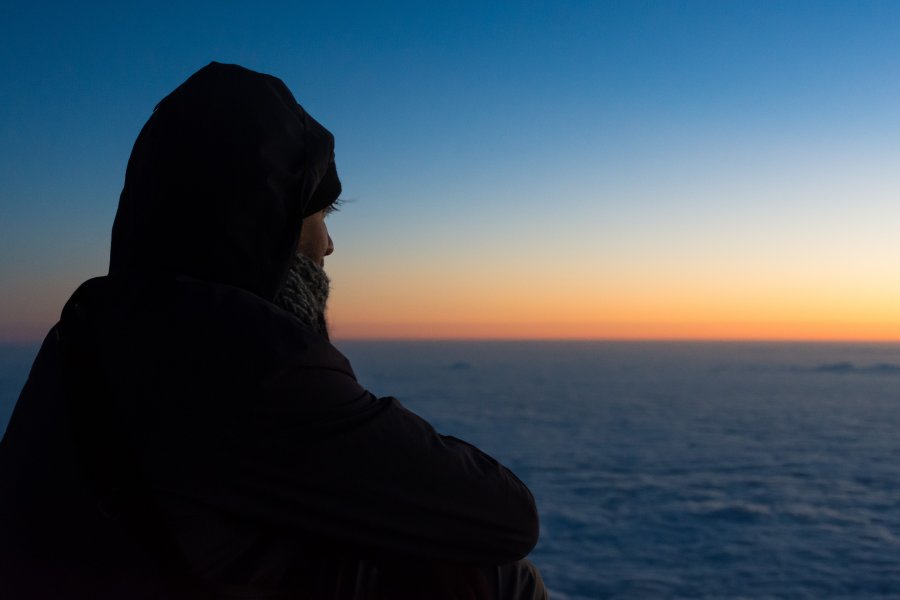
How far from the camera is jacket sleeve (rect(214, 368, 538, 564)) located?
802mm

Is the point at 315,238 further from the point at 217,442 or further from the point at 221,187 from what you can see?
the point at 217,442

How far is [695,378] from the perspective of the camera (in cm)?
4853

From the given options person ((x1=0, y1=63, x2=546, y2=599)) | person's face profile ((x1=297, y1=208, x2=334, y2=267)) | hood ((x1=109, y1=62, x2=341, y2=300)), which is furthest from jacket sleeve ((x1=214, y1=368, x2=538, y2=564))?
person's face profile ((x1=297, y1=208, x2=334, y2=267))

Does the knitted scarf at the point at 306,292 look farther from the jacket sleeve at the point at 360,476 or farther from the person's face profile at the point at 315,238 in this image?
the jacket sleeve at the point at 360,476

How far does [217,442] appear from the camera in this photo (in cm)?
79

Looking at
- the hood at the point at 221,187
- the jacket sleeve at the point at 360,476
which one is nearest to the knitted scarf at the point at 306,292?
the hood at the point at 221,187

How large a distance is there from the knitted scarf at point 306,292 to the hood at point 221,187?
16 centimetres

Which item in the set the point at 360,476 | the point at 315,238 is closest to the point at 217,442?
the point at 360,476

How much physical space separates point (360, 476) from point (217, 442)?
0.54 ft

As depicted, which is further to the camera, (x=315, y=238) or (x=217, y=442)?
(x=315, y=238)

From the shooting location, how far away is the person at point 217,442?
798mm

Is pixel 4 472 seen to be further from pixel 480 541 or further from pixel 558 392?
pixel 558 392

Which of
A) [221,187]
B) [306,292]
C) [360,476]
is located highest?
[221,187]

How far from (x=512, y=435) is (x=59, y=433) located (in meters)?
20.0
